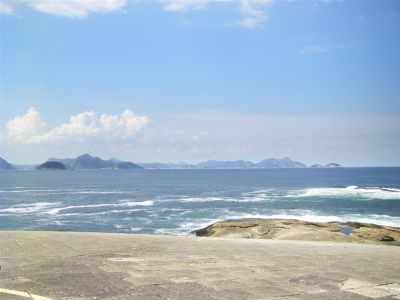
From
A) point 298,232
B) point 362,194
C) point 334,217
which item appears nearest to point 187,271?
point 298,232

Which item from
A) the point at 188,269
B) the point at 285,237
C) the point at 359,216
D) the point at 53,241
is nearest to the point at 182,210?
the point at 359,216

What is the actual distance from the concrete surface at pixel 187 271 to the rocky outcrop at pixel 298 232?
14.7 m

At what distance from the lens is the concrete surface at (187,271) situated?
7.70 m

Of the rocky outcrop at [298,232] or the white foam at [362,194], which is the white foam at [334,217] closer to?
the rocky outcrop at [298,232]

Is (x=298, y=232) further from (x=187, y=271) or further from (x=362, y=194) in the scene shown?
(x=362, y=194)

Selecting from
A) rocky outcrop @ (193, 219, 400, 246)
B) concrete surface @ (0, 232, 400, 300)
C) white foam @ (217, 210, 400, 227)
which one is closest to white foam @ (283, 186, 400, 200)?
white foam @ (217, 210, 400, 227)

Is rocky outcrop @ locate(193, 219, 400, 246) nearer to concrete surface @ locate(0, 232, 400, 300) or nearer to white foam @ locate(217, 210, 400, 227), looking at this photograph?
white foam @ locate(217, 210, 400, 227)

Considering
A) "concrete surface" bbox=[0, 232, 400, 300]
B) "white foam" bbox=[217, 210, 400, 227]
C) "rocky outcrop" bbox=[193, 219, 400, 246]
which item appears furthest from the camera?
"white foam" bbox=[217, 210, 400, 227]

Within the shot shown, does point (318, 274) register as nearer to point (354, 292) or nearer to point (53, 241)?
point (354, 292)

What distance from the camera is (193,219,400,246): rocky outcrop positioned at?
1148 inches

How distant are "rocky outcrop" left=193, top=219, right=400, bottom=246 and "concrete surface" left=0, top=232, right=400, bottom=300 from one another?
48.3ft

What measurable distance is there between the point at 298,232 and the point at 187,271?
22.3m

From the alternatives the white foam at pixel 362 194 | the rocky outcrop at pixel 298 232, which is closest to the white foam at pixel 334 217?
the rocky outcrop at pixel 298 232

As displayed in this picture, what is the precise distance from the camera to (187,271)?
9641 millimetres
